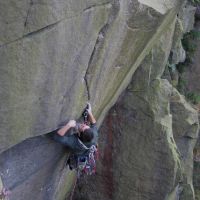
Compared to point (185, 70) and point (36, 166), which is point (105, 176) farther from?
point (185, 70)

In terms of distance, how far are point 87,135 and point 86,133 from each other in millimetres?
36

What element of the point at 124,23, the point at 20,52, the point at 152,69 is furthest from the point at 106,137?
the point at 20,52

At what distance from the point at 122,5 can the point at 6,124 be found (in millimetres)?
2439

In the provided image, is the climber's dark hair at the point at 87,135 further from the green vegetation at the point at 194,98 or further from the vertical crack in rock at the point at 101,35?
the green vegetation at the point at 194,98

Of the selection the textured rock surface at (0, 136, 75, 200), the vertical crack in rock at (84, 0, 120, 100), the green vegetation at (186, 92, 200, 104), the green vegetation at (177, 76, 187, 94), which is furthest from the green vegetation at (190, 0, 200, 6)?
the vertical crack in rock at (84, 0, 120, 100)

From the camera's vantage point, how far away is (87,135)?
7.68 m

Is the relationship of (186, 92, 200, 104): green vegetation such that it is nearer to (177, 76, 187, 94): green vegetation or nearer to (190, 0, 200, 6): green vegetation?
(177, 76, 187, 94): green vegetation

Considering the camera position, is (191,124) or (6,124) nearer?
(6,124)

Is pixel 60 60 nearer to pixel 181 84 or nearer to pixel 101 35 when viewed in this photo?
pixel 101 35

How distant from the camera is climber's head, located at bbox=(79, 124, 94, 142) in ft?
25.2

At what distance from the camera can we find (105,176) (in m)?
12.1

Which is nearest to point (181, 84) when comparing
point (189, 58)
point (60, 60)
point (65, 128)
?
point (189, 58)

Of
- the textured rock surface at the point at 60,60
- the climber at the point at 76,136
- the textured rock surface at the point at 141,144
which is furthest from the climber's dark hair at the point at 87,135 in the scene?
the textured rock surface at the point at 141,144

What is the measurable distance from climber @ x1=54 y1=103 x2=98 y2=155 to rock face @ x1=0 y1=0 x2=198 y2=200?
7.4 inches
